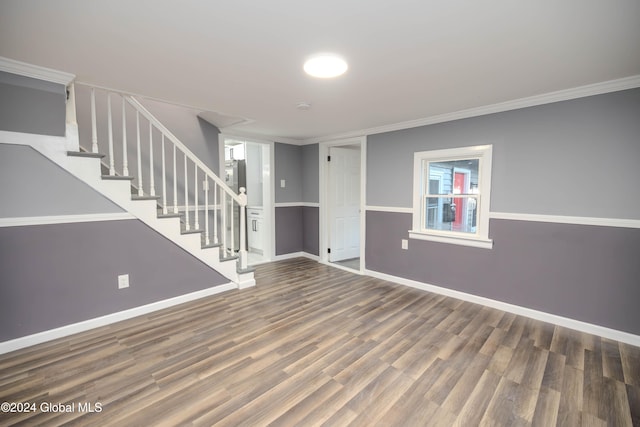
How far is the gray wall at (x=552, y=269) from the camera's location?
2436mm

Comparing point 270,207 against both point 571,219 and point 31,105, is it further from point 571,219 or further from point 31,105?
point 571,219

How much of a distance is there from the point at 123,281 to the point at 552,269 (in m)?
4.21

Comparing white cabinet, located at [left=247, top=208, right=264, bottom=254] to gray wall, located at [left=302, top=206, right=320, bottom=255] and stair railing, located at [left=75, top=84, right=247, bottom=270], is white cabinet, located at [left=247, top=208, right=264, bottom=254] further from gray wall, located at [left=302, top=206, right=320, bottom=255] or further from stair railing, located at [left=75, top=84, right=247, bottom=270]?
stair railing, located at [left=75, top=84, right=247, bottom=270]

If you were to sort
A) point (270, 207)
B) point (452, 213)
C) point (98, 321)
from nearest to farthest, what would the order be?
point (98, 321)
point (452, 213)
point (270, 207)

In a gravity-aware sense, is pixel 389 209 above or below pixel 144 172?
below

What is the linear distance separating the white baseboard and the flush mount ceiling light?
9.28 ft

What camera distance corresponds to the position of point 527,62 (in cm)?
200

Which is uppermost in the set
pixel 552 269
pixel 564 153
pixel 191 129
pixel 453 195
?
pixel 191 129

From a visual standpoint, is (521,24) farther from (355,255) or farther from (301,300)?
(355,255)

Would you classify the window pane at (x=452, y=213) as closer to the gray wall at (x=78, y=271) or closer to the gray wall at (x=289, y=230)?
the gray wall at (x=289, y=230)

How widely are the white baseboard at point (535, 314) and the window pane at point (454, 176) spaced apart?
1223 millimetres

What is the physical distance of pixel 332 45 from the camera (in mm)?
1760

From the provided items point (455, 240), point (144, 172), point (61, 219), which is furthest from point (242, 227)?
point (455, 240)

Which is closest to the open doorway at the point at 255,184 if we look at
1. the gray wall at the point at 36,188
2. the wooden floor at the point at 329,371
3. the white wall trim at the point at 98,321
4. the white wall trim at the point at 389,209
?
the white wall trim at the point at 98,321
